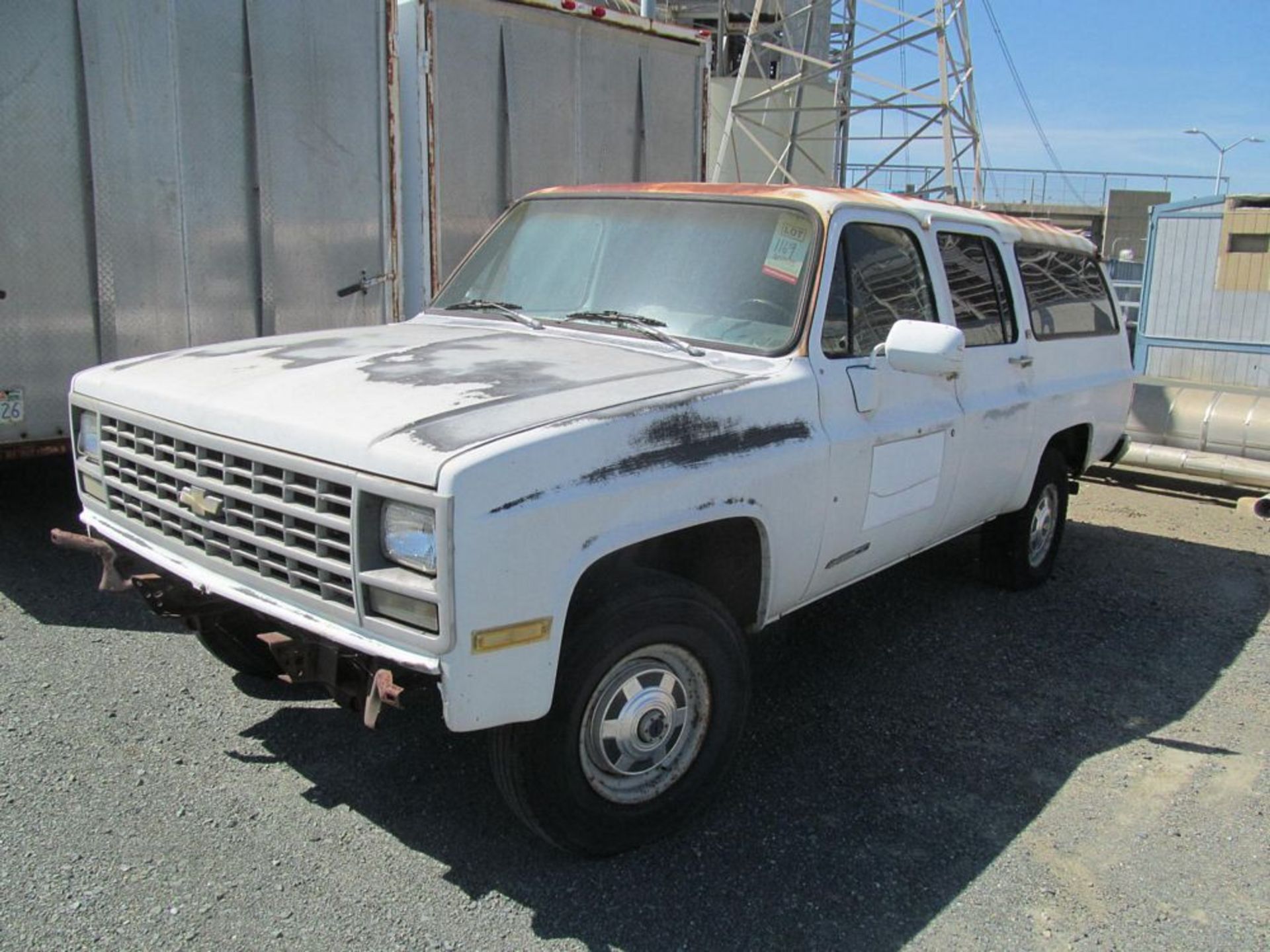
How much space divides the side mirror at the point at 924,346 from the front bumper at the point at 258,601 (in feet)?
→ 6.51

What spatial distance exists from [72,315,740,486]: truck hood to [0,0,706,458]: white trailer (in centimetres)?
232

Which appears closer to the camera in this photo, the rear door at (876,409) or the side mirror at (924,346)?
the side mirror at (924,346)

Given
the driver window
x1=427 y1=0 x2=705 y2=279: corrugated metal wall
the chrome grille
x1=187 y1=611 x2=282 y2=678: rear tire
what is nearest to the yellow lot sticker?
the driver window

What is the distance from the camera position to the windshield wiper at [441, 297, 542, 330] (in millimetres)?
4300

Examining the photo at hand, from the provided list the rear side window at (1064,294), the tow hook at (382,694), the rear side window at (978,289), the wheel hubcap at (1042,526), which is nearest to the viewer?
the tow hook at (382,694)

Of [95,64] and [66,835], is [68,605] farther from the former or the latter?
[95,64]

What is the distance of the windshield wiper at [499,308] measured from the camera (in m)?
4.30

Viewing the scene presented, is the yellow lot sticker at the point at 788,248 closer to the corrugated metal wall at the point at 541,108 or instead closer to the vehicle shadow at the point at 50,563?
the vehicle shadow at the point at 50,563

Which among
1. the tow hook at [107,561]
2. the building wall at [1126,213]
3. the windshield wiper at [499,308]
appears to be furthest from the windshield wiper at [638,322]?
the building wall at [1126,213]

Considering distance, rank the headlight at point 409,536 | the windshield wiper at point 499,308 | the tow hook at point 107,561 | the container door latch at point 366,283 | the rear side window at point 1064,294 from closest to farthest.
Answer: the headlight at point 409,536
the tow hook at point 107,561
the windshield wiper at point 499,308
the rear side window at point 1064,294
the container door latch at point 366,283

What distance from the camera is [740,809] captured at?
3693mm

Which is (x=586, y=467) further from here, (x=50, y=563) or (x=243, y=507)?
(x=50, y=563)

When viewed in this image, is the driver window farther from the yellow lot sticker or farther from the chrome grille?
the chrome grille

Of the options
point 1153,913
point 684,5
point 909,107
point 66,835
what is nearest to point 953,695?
point 1153,913
